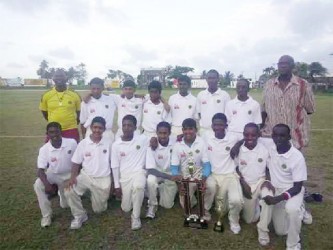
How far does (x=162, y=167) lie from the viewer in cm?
525

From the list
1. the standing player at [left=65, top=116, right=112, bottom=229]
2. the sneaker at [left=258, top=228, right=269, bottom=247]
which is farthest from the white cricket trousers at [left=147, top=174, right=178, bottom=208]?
the sneaker at [left=258, top=228, right=269, bottom=247]

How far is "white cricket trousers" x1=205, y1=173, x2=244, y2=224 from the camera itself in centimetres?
439

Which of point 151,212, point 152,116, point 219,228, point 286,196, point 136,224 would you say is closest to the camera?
point 286,196

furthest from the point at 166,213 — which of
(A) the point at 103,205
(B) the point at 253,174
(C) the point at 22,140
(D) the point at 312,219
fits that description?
(C) the point at 22,140

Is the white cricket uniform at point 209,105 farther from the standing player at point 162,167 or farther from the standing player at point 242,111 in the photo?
the standing player at point 162,167

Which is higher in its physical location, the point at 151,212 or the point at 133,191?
the point at 133,191

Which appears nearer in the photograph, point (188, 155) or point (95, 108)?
point (188, 155)

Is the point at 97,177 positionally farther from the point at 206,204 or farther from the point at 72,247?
the point at 206,204

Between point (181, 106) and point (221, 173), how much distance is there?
1.59m

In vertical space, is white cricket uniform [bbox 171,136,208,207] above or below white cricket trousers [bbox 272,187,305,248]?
above

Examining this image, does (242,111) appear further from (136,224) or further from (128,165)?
(136,224)

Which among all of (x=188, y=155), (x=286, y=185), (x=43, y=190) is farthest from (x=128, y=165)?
(x=286, y=185)

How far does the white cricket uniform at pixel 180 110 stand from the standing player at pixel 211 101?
0.52ft

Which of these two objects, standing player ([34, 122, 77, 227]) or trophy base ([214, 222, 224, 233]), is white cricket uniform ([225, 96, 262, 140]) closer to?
trophy base ([214, 222, 224, 233])
